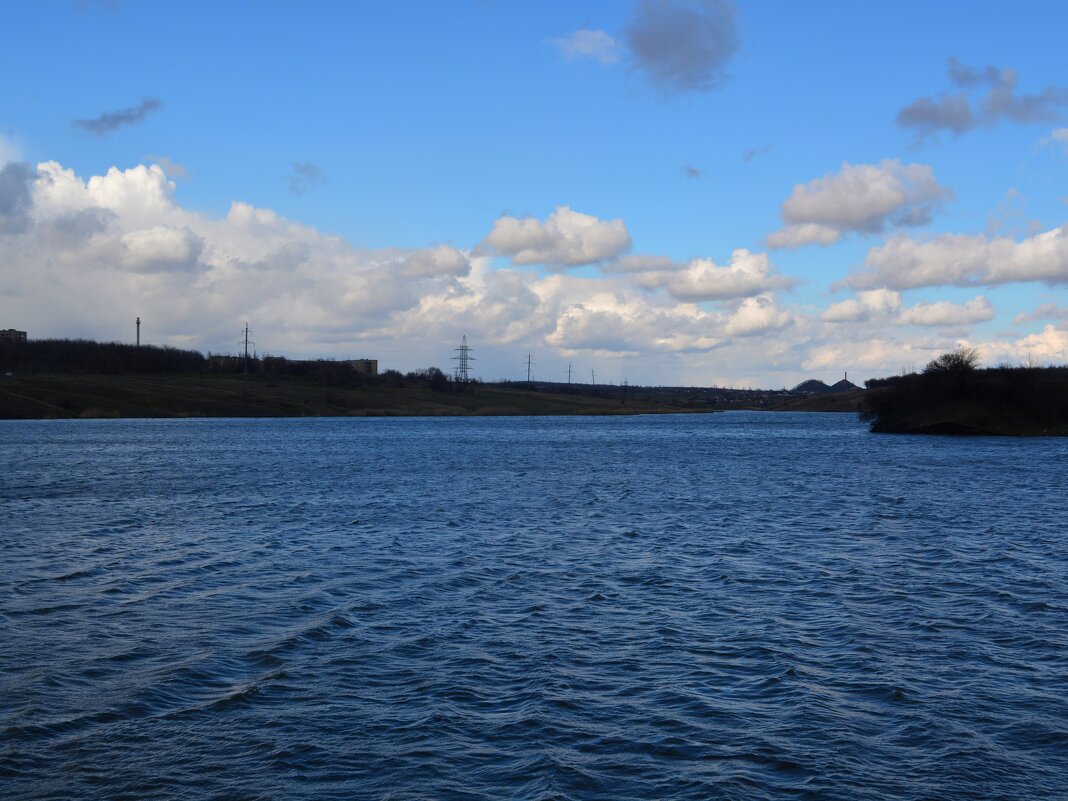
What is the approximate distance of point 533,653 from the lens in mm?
18828

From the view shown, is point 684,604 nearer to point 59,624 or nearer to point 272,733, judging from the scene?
point 272,733

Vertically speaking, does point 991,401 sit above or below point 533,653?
above

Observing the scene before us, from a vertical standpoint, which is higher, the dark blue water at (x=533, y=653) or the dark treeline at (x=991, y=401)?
the dark treeline at (x=991, y=401)

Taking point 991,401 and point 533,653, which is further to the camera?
point 991,401

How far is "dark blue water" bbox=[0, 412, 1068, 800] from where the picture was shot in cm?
1300

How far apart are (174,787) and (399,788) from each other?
9.20ft

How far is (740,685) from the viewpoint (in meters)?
16.8

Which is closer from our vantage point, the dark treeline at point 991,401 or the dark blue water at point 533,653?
the dark blue water at point 533,653

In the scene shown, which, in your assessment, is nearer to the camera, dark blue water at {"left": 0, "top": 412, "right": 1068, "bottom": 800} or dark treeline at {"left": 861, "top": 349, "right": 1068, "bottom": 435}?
dark blue water at {"left": 0, "top": 412, "right": 1068, "bottom": 800}

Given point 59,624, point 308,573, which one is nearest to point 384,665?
point 59,624

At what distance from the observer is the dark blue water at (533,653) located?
13000mm

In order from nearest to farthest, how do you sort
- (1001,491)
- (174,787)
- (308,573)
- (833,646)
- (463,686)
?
(174,787), (463,686), (833,646), (308,573), (1001,491)

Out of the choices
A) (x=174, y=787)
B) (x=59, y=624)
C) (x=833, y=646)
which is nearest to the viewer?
(x=174, y=787)

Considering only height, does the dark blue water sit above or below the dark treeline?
below
